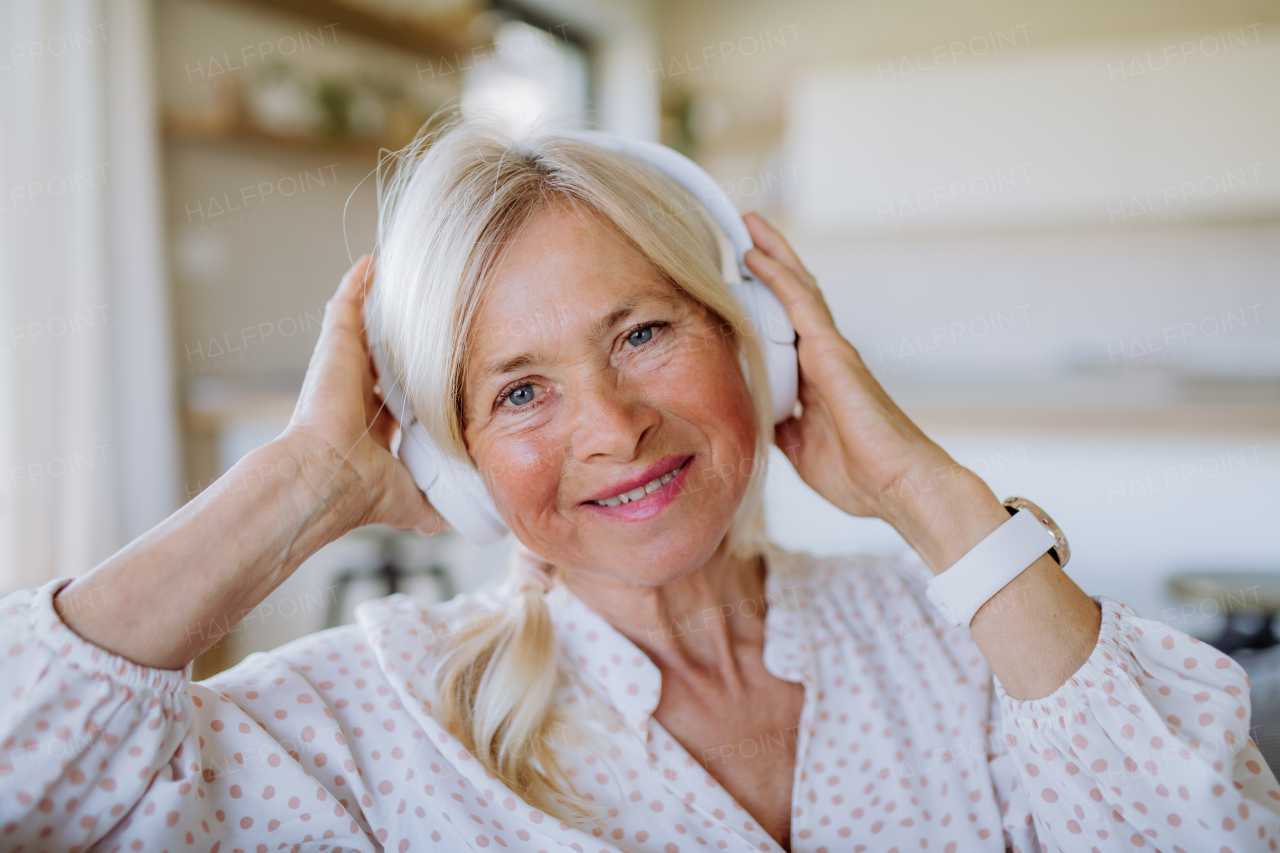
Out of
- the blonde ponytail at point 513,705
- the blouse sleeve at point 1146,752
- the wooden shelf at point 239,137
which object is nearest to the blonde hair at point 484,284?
the blonde ponytail at point 513,705

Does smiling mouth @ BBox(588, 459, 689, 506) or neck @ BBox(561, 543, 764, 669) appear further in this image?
neck @ BBox(561, 543, 764, 669)

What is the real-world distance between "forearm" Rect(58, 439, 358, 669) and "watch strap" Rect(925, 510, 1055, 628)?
1.99 ft

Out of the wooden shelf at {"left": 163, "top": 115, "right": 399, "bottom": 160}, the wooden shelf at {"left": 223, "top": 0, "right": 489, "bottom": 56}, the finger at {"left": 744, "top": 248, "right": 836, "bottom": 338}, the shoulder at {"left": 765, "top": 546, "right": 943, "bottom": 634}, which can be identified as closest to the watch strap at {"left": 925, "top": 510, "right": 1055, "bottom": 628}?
the shoulder at {"left": 765, "top": 546, "right": 943, "bottom": 634}

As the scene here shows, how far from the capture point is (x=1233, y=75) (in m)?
3.39

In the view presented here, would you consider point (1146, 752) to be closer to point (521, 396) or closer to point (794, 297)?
point (794, 297)

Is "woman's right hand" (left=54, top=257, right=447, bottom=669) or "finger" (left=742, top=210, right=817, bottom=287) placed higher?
"finger" (left=742, top=210, right=817, bottom=287)

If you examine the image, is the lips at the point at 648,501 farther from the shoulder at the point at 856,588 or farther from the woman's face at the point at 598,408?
the shoulder at the point at 856,588

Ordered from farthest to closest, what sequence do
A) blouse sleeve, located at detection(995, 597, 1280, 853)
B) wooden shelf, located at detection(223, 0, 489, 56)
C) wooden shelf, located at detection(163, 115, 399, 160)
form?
wooden shelf, located at detection(223, 0, 489, 56)
wooden shelf, located at detection(163, 115, 399, 160)
blouse sleeve, located at detection(995, 597, 1280, 853)

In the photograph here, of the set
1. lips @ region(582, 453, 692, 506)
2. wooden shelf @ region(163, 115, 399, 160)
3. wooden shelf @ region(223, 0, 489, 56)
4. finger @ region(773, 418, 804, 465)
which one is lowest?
finger @ region(773, 418, 804, 465)

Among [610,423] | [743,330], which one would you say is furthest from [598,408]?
[743,330]

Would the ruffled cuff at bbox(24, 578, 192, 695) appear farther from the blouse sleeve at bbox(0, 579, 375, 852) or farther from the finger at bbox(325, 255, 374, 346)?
the finger at bbox(325, 255, 374, 346)

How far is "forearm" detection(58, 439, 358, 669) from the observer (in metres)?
0.69

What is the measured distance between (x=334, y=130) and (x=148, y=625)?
9.42 ft

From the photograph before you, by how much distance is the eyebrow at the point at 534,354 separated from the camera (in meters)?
0.87
